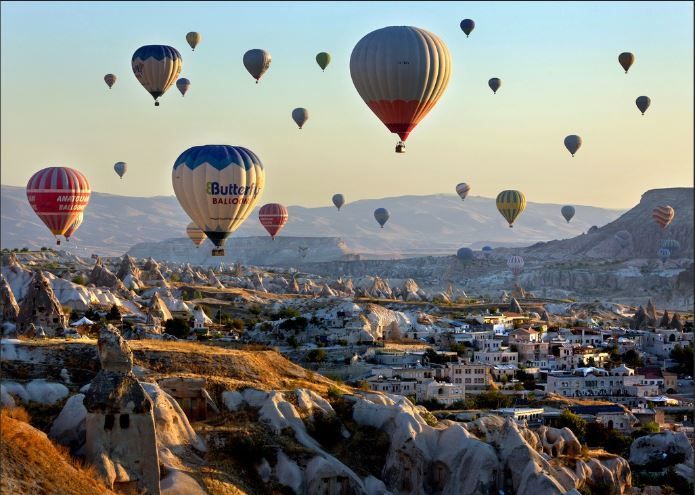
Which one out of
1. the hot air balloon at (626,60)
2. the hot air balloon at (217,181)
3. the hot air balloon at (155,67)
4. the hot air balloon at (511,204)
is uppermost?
the hot air balloon at (626,60)

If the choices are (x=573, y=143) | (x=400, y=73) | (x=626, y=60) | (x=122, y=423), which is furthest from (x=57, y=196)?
(x=573, y=143)

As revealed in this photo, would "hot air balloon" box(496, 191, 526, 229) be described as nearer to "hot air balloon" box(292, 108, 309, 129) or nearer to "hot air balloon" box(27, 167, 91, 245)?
"hot air balloon" box(292, 108, 309, 129)

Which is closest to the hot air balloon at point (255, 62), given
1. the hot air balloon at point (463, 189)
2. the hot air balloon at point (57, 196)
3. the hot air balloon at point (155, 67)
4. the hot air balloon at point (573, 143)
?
the hot air balloon at point (155, 67)

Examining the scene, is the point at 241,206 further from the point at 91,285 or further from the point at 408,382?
the point at 91,285

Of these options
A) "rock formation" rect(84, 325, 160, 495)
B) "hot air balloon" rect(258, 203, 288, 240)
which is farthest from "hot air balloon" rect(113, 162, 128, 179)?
"rock formation" rect(84, 325, 160, 495)

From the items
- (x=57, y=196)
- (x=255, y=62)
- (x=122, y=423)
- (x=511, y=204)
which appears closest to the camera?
(x=122, y=423)

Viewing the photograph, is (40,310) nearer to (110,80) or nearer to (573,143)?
(110,80)

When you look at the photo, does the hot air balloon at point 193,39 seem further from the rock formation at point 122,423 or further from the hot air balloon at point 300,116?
the rock formation at point 122,423
